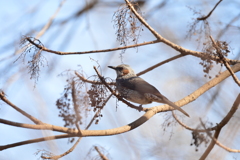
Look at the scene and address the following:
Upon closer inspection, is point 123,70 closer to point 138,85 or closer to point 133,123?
point 138,85

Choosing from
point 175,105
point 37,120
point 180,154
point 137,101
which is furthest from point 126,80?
point 37,120

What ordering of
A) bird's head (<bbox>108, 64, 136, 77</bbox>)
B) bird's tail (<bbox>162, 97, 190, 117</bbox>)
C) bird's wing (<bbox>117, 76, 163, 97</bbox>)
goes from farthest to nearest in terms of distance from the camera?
bird's head (<bbox>108, 64, 136, 77</bbox>) < bird's wing (<bbox>117, 76, 163, 97</bbox>) < bird's tail (<bbox>162, 97, 190, 117</bbox>)

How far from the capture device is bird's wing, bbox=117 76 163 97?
421 cm

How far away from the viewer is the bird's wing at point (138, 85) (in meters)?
4.21

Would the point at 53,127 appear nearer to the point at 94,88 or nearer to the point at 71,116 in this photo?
the point at 71,116

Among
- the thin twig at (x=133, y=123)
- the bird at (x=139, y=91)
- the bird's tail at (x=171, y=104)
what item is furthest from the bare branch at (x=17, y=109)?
the bird's tail at (x=171, y=104)

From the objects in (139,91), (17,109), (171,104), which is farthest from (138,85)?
(17,109)

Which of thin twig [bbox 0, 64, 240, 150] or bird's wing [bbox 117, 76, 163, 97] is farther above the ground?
bird's wing [bbox 117, 76, 163, 97]

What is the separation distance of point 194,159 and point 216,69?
1203 millimetres

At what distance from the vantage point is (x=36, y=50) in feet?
10.5

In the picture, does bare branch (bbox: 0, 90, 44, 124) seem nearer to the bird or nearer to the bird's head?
the bird

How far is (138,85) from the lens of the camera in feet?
14.5

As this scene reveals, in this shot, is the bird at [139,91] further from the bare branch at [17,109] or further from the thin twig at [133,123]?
the bare branch at [17,109]

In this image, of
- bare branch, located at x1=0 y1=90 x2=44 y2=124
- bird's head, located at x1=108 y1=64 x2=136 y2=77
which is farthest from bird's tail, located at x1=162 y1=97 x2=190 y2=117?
bare branch, located at x1=0 y1=90 x2=44 y2=124
